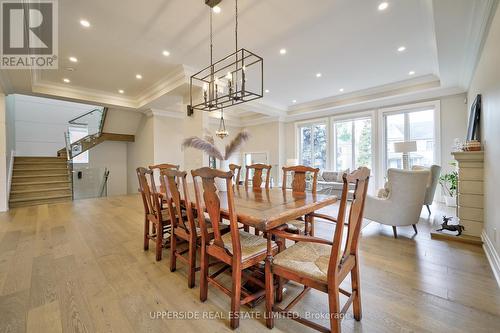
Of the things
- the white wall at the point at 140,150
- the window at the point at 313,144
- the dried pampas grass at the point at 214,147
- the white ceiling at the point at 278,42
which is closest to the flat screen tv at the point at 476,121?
the white ceiling at the point at 278,42

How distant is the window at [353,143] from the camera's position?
6.71 metres

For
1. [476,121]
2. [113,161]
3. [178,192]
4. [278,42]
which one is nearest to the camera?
[178,192]

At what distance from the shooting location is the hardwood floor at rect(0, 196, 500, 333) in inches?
56.7

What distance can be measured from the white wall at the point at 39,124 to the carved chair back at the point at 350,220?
34.6 ft

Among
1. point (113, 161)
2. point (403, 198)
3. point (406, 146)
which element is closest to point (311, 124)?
point (406, 146)

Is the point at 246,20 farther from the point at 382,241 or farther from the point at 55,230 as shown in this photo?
the point at 55,230

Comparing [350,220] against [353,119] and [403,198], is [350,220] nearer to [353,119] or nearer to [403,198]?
[403,198]

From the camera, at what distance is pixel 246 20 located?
301cm

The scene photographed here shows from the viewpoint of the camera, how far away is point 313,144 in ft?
26.2

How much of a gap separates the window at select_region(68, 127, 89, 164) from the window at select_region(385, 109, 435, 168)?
9777mm

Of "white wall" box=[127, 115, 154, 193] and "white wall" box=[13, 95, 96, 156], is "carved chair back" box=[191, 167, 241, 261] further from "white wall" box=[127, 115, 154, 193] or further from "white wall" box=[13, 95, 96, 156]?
"white wall" box=[13, 95, 96, 156]

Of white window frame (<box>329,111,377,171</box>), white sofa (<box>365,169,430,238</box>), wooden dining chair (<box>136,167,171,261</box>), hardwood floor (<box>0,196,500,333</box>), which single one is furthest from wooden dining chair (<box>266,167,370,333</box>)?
white window frame (<box>329,111,377,171</box>)

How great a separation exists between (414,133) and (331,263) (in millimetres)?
6484

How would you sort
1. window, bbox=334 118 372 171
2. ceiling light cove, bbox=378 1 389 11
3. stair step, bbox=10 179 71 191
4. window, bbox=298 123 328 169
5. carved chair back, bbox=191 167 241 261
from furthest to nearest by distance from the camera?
window, bbox=298 123 328 169, window, bbox=334 118 372 171, stair step, bbox=10 179 71 191, ceiling light cove, bbox=378 1 389 11, carved chair back, bbox=191 167 241 261
